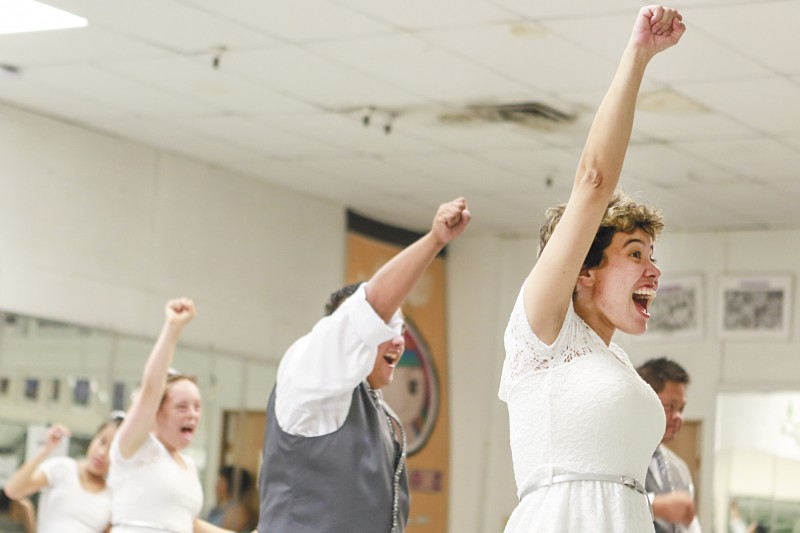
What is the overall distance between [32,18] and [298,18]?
127cm

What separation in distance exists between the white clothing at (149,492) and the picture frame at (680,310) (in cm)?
566

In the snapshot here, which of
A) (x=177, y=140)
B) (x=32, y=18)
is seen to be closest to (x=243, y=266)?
(x=177, y=140)

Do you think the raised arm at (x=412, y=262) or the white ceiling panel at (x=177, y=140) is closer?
the raised arm at (x=412, y=262)

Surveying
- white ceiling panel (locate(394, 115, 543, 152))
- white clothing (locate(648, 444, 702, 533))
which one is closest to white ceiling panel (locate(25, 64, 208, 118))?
white ceiling panel (locate(394, 115, 543, 152))

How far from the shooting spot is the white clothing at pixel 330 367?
10.3 feet

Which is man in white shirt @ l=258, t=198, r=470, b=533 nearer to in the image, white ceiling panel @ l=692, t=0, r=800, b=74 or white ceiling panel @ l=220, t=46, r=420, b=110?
white ceiling panel @ l=692, t=0, r=800, b=74

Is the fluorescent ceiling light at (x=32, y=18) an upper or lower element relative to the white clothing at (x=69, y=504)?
upper

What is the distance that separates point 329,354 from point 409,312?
7636 millimetres

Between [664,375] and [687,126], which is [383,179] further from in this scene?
[664,375]

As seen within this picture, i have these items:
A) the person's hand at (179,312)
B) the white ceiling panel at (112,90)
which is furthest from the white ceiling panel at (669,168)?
the person's hand at (179,312)

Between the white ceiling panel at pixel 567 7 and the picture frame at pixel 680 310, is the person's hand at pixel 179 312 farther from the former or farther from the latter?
the picture frame at pixel 680 310

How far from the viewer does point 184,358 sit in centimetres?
879

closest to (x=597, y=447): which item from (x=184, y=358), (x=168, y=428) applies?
(x=168, y=428)

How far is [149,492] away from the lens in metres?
4.88
